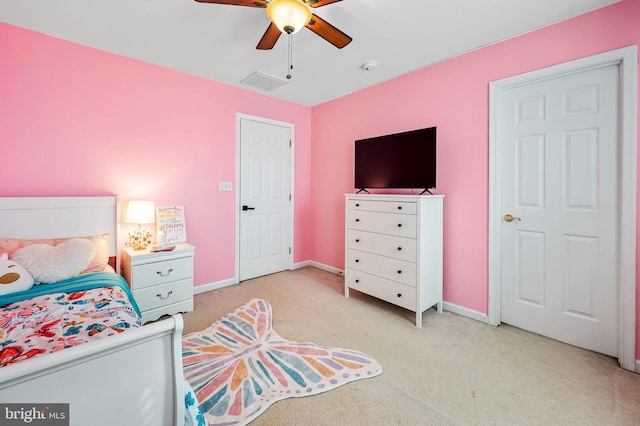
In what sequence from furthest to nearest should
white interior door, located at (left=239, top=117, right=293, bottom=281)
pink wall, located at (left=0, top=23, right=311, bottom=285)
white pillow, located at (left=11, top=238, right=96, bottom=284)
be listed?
white interior door, located at (left=239, top=117, right=293, bottom=281) < pink wall, located at (left=0, top=23, right=311, bottom=285) < white pillow, located at (left=11, top=238, right=96, bottom=284)

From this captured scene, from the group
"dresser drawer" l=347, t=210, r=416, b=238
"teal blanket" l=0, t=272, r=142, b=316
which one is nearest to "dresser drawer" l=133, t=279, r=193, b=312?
"teal blanket" l=0, t=272, r=142, b=316

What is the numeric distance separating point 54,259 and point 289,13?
7.69 ft

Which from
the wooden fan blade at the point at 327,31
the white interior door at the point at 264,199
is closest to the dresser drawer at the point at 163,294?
the white interior door at the point at 264,199

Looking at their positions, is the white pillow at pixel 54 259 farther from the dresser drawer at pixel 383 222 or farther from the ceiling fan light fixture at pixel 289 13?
the dresser drawer at pixel 383 222

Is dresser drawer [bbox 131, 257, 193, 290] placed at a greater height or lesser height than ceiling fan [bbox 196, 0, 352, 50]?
lesser

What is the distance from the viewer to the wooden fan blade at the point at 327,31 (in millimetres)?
1755

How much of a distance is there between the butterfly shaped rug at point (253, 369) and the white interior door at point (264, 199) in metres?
1.48

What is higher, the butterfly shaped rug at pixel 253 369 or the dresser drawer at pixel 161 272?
the dresser drawer at pixel 161 272

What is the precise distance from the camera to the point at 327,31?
1.86 m

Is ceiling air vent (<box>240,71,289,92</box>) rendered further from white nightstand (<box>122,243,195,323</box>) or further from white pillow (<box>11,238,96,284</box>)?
white pillow (<box>11,238,96,284</box>)

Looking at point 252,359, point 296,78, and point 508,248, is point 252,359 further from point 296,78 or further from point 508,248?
point 296,78

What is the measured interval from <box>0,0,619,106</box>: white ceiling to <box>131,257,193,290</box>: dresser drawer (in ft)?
6.64

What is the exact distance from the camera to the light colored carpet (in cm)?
153

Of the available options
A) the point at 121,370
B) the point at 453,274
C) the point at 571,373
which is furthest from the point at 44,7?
the point at 571,373
